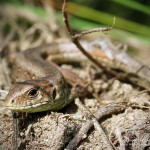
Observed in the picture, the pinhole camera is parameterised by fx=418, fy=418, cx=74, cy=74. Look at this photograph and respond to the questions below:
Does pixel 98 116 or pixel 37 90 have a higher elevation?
pixel 37 90

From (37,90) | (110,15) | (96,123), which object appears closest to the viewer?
(96,123)

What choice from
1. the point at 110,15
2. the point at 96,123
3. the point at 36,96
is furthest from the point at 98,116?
the point at 110,15

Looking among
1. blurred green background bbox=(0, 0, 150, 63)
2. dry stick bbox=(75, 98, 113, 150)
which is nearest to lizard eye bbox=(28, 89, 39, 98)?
dry stick bbox=(75, 98, 113, 150)

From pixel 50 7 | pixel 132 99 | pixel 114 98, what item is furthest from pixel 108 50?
pixel 50 7

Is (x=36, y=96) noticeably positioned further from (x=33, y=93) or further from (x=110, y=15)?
(x=110, y=15)

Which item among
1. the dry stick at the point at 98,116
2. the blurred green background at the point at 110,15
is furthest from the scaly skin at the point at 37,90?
the blurred green background at the point at 110,15

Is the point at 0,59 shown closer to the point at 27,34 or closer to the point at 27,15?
the point at 27,34
